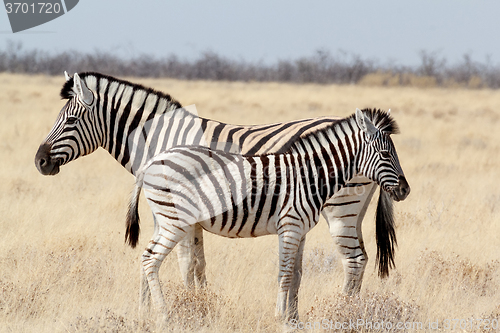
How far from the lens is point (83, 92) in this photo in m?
4.89

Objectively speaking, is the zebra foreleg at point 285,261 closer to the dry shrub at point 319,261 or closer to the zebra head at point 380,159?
the zebra head at point 380,159

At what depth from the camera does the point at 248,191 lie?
409cm

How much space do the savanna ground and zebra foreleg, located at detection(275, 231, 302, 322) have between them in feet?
0.86

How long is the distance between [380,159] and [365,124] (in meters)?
0.32

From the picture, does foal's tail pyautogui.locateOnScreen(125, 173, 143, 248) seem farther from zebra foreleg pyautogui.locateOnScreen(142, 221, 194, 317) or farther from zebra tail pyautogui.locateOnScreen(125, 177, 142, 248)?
zebra foreleg pyautogui.locateOnScreen(142, 221, 194, 317)

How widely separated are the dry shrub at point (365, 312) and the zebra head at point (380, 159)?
0.89 meters

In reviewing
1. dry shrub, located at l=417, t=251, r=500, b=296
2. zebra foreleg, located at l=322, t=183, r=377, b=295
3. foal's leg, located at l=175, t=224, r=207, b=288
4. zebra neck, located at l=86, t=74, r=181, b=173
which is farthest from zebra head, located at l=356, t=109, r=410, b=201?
zebra neck, located at l=86, t=74, r=181, b=173

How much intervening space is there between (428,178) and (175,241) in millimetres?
7314

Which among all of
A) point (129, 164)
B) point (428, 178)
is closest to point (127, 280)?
point (129, 164)

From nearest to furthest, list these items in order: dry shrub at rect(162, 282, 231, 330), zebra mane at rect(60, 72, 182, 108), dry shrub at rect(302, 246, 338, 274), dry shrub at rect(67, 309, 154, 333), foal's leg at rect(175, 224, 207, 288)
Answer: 1. dry shrub at rect(67, 309, 154, 333)
2. dry shrub at rect(162, 282, 231, 330)
3. foal's leg at rect(175, 224, 207, 288)
4. zebra mane at rect(60, 72, 182, 108)
5. dry shrub at rect(302, 246, 338, 274)

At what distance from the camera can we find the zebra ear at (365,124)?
14.0ft

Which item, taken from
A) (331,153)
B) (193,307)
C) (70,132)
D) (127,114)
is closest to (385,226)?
(331,153)

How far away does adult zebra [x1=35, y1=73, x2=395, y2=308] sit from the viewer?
4887 mm

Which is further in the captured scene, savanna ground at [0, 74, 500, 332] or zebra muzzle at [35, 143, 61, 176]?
zebra muzzle at [35, 143, 61, 176]
